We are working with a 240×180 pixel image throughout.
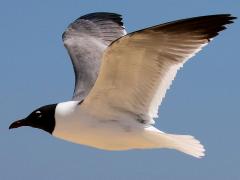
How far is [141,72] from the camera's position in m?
5.52

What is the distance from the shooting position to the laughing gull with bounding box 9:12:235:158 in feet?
16.9

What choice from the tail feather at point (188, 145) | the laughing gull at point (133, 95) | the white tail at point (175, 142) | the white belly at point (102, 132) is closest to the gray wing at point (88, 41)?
the laughing gull at point (133, 95)

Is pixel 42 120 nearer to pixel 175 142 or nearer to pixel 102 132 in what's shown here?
pixel 102 132

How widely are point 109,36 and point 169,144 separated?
2739mm

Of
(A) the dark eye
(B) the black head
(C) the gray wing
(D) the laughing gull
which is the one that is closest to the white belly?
(D) the laughing gull

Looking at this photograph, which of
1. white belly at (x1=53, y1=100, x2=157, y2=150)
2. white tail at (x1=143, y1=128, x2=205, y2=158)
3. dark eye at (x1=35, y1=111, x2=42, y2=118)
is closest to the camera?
white tail at (x1=143, y1=128, x2=205, y2=158)

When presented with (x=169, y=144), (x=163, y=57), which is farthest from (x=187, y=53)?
(x=169, y=144)

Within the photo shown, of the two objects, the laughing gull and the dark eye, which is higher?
the laughing gull

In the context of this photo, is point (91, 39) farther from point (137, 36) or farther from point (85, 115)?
point (137, 36)

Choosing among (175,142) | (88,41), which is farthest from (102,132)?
(88,41)

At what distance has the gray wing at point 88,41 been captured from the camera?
694cm

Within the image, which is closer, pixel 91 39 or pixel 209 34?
pixel 209 34

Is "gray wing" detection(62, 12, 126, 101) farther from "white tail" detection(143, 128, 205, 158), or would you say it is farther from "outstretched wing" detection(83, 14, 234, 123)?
"white tail" detection(143, 128, 205, 158)

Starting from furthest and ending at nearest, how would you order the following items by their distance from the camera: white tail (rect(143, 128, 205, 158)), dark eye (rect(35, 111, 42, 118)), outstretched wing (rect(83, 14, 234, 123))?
dark eye (rect(35, 111, 42, 118)), white tail (rect(143, 128, 205, 158)), outstretched wing (rect(83, 14, 234, 123))
